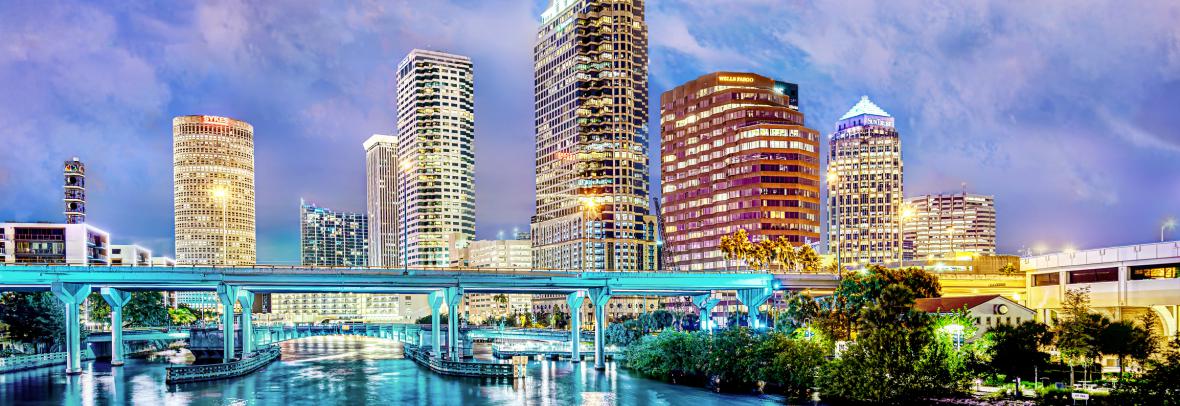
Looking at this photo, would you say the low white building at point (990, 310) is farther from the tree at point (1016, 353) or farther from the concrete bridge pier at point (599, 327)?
the concrete bridge pier at point (599, 327)

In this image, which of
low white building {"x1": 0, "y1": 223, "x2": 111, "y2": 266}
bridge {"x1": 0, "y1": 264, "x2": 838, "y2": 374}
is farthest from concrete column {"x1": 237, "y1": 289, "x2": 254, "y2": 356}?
low white building {"x1": 0, "y1": 223, "x2": 111, "y2": 266}

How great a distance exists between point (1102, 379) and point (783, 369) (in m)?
27.4

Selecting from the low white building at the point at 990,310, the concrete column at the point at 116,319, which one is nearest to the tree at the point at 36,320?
the concrete column at the point at 116,319

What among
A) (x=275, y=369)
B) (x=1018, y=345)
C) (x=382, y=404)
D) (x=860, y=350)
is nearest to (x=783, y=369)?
(x=860, y=350)

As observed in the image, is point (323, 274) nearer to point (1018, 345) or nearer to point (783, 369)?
point (783, 369)

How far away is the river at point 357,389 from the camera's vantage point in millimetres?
85250

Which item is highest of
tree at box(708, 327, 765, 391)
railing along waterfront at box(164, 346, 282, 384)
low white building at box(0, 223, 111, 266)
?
low white building at box(0, 223, 111, 266)

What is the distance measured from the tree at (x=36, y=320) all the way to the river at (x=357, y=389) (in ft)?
67.5

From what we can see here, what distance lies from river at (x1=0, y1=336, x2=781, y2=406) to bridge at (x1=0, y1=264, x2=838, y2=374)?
6.53 m

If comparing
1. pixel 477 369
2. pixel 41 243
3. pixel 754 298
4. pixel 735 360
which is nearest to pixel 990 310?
pixel 735 360

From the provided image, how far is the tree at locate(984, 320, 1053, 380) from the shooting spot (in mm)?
75438

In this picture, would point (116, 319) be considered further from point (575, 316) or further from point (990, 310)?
point (990, 310)

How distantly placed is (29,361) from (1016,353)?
127 meters

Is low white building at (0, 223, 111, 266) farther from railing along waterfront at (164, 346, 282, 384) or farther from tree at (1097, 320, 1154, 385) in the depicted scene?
tree at (1097, 320, 1154, 385)
